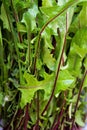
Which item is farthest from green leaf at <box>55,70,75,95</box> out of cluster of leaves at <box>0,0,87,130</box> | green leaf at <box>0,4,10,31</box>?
green leaf at <box>0,4,10,31</box>

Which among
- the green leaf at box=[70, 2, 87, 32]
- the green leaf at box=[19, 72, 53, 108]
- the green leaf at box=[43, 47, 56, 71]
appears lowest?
the green leaf at box=[19, 72, 53, 108]

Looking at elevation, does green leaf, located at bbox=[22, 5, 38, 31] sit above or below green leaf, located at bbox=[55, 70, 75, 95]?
above

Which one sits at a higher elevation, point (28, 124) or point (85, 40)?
point (85, 40)

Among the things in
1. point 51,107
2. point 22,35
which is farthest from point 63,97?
point 22,35

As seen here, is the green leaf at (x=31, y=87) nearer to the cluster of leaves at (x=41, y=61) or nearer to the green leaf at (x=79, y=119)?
the cluster of leaves at (x=41, y=61)

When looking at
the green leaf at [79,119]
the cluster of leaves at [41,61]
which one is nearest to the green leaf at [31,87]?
the cluster of leaves at [41,61]

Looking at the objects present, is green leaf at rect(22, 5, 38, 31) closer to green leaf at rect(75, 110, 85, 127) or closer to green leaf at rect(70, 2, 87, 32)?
green leaf at rect(70, 2, 87, 32)

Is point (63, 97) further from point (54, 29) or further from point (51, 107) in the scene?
point (54, 29)

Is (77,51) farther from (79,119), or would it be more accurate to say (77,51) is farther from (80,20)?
(79,119)
